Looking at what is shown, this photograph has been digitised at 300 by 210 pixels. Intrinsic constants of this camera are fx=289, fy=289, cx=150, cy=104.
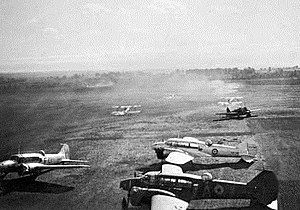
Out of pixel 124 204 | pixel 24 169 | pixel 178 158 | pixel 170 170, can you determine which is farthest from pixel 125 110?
pixel 124 204

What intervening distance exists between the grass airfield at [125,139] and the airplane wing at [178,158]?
4.38 feet

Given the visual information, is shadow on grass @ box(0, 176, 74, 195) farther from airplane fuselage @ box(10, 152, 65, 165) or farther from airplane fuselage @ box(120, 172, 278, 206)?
airplane fuselage @ box(120, 172, 278, 206)

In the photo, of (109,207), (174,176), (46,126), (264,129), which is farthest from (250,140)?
(46,126)

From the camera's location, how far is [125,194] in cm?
2653

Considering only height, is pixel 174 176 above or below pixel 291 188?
above

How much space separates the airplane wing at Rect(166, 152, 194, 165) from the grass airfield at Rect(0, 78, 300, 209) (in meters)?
1.34

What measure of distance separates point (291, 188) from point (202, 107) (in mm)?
47470

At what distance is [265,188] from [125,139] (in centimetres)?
2693

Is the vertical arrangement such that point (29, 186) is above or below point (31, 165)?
below

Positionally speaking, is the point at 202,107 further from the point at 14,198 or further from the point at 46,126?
the point at 14,198

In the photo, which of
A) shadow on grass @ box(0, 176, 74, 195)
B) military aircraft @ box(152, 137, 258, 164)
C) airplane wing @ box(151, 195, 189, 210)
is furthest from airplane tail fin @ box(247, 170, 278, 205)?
shadow on grass @ box(0, 176, 74, 195)

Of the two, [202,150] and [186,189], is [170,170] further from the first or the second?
[202,150]

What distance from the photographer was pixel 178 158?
3228 cm

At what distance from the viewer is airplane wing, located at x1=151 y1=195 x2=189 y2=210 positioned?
803 inches
